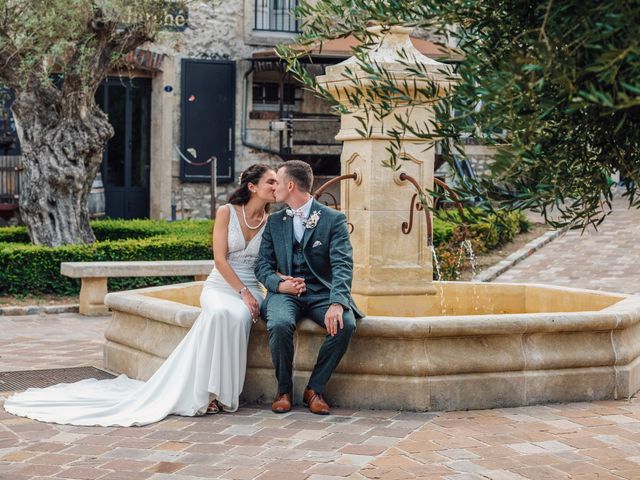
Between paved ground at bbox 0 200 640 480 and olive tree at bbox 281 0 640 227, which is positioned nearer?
olive tree at bbox 281 0 640 227

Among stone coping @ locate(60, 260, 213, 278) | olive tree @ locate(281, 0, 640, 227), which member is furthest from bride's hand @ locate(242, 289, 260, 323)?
stone coping @ locate(60, 260, 213, 278)

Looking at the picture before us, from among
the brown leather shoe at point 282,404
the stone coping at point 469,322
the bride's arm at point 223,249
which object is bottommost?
the brown leather shoe at point 282,404

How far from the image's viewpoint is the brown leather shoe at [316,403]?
19.7 feet

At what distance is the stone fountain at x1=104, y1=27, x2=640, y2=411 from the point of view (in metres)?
6.12

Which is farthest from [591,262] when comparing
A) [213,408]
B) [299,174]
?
[213,408]

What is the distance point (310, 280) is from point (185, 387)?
38.7 inches

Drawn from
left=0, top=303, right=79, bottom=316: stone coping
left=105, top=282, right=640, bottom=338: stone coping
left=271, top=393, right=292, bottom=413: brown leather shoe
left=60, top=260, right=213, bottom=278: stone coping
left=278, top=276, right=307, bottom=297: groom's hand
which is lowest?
left=0, top=303, right=79, bottom=316: stone coping

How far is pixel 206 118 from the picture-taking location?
19.7 m

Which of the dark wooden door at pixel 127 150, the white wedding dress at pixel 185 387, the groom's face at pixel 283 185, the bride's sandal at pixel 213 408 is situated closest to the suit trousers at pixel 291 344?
the white wedding dress at pixel 185 387

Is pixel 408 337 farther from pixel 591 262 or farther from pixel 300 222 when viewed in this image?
pixel 591 262

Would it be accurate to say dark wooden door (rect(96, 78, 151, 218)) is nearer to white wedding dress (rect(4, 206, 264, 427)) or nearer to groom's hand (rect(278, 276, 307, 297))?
white wedding dress (rect(4, 206, 264, 427))

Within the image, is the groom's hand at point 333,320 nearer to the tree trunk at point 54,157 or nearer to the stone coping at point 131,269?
the stone coping at point 131,269

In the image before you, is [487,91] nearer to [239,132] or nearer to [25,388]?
[25,388]

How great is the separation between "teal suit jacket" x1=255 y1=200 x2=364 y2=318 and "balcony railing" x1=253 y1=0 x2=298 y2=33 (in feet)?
47.3
